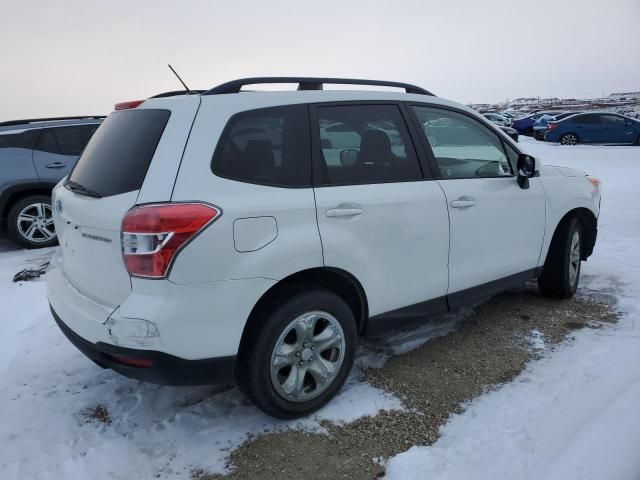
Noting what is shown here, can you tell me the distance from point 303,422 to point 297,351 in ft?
1.43

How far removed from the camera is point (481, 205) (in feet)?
11.7

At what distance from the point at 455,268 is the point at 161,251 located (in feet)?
6.45

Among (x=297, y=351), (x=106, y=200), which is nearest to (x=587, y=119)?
(x=297, y=351)

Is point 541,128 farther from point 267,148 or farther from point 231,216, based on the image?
point 231,216

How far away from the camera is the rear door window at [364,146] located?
2938 mm

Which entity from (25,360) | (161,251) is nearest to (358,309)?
(161,251)

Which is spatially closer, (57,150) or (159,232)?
(159,232)

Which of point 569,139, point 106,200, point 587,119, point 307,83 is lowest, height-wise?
point 569,139

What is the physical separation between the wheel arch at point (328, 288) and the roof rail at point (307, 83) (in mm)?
1033

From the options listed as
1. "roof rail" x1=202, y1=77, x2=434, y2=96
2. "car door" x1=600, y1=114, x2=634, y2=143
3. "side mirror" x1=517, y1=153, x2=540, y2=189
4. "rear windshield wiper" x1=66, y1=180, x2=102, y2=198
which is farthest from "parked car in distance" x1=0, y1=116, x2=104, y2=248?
"car door" x1=600, y1=114, x2=634, y2=143

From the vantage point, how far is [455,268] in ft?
11.4

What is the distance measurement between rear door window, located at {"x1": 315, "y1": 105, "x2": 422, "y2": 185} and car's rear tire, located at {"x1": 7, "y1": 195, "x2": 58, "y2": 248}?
5376mm

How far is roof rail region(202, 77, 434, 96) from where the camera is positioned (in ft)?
9.07

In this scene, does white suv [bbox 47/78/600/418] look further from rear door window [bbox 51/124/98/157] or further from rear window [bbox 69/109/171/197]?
rear door window [bbox 51/124/98/157]
